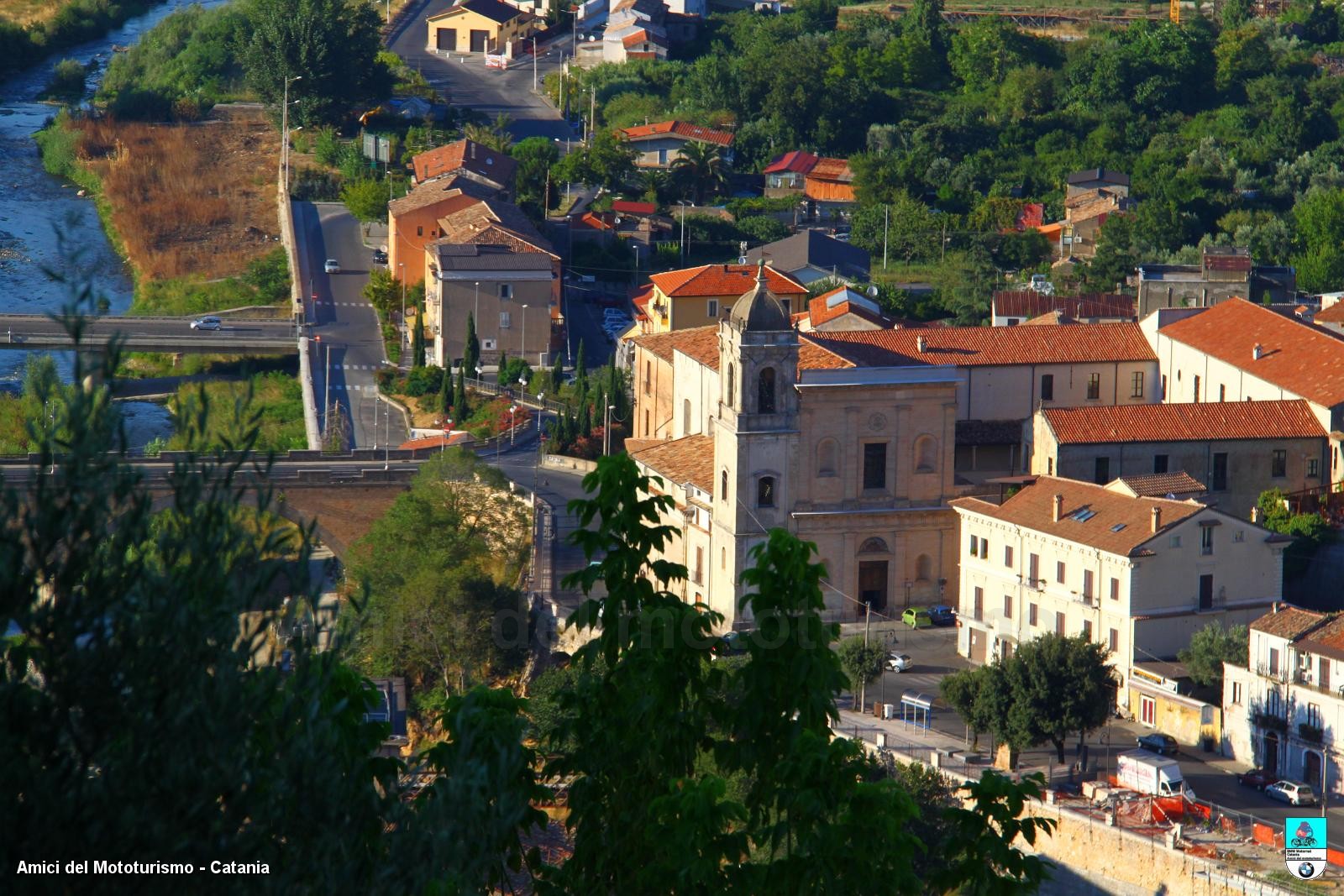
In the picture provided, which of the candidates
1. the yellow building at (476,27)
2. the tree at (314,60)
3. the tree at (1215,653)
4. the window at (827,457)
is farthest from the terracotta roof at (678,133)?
the tree at (1215,653)

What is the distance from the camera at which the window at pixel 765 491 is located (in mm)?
30469

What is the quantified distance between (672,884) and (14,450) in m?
30.5

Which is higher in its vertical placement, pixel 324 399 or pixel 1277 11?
pixel 1277 11

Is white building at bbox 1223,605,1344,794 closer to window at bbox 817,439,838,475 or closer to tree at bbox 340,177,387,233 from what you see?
window at bbox 817,439,838,475

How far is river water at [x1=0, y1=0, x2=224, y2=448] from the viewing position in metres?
44.6

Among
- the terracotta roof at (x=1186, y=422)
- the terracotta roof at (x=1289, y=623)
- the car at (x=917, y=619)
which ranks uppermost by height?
the terracotta roof at (x=1186, y=422)

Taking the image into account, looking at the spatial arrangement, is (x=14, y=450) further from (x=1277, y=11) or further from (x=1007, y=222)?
(x=1277, y=11)

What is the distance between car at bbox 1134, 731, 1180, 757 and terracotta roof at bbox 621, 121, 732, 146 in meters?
38.5

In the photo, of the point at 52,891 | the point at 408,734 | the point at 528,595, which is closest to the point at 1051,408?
the point at 528,595

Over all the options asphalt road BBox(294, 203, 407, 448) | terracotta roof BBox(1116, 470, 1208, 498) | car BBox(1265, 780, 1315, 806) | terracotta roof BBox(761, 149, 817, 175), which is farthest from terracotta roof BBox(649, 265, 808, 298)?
car BBox(1265, 780, 1315, 806)

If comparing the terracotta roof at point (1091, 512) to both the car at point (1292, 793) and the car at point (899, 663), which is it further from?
the car at point (1292, 793)

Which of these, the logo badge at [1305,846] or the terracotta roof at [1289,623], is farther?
the terracotta roof at [1289,623]

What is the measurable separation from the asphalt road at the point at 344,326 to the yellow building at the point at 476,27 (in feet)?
66.5

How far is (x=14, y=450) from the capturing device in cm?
3834
